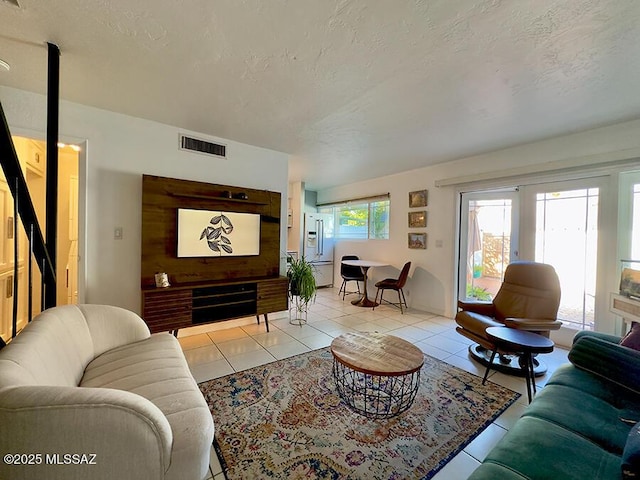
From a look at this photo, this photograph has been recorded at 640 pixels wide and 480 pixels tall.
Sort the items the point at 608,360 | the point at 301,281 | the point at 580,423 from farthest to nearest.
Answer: the point at 301,281
the point at 608,360
the point at 580,423

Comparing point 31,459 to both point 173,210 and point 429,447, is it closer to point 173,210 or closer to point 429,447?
point 429,447

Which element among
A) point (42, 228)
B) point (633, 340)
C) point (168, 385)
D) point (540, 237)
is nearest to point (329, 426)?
point (168, 385)

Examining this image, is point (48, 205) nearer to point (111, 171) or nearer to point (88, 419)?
point (111, 171)

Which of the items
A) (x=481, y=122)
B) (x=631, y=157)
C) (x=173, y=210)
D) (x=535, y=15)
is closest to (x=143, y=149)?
(x=173, y=210)

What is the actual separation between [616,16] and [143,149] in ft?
12.8

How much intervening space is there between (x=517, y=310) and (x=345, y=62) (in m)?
2.94

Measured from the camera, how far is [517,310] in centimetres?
278

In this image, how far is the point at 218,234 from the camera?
11.0 ft

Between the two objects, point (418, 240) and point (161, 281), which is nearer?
point (161, 281)

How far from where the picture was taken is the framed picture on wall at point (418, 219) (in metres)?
4.54

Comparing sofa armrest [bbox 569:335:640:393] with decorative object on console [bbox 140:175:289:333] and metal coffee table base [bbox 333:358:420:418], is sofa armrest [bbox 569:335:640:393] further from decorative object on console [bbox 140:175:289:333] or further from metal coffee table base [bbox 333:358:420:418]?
decorative object on console [bbox 140:175:289:333]

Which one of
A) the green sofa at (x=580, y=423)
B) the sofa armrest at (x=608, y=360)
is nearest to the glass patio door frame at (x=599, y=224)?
the green sofa at (x=580, y=423)

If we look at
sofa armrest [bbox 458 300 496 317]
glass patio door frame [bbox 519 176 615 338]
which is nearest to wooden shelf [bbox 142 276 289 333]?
sofa armrest [bbox 458 300 496 317]

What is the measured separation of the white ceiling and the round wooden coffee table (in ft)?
6.74
